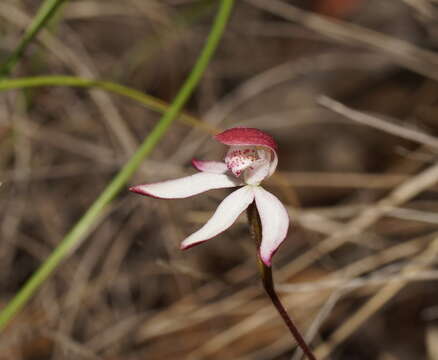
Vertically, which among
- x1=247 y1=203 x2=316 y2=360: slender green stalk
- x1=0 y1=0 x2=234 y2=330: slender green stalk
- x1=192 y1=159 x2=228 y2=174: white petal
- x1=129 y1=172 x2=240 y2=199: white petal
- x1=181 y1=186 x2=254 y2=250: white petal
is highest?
x1=0 y1=0 x2=234 y2=330: slender green stalk

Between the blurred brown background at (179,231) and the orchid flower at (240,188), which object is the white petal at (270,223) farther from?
the blurred brown background at (179,231)

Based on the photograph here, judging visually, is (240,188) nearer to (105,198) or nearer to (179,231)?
(105,198)

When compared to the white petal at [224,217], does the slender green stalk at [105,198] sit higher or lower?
higher

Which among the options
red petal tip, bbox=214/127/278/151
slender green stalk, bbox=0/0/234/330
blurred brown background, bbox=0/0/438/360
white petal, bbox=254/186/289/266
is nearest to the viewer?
white petal, bbox=254/186/289/266

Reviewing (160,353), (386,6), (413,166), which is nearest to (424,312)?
(413,166)

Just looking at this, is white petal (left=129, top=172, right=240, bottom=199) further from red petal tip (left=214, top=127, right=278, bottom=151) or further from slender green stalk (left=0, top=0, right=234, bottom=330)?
slender green stalk (left=0, top=0, right=234, bottom=330)

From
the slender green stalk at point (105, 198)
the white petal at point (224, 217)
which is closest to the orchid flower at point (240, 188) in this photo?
the white petal at point (224, 217)

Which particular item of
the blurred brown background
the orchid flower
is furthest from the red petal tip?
the blurred brown background
